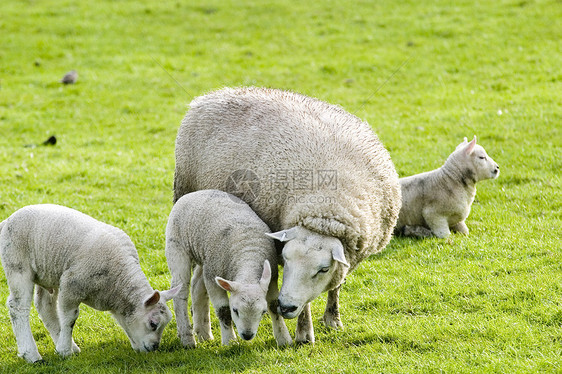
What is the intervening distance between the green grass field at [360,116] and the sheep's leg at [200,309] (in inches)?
13.2

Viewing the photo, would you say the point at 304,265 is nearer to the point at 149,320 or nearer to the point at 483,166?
the point at 149,320

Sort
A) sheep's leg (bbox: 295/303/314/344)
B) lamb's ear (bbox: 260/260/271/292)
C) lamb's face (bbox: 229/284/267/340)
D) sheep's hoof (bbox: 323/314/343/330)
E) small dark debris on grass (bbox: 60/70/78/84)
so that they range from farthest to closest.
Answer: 1. small dark debris on grass (bbox: 60/70/78/84)
2. sheep's hoof (bbox: 323/314/343/330)
3. sheep's leg (bbox: 295/303/314/344)
4. lamb's ear (bbox: 260/260/271/292)
5. lamb's face (bbox: 229/284/267/340)

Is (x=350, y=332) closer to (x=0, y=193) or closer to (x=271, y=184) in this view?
(x=271, y=184)

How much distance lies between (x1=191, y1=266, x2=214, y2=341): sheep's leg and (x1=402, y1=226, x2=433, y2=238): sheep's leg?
140 inches

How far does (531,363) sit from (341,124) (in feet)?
9.97

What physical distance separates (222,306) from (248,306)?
0.70m

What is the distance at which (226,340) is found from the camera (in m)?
6.82

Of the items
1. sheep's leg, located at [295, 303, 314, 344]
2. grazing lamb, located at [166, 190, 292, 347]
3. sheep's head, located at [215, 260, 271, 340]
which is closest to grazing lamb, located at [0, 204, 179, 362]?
grazing lamb, located at [166, 190, 292, 347]

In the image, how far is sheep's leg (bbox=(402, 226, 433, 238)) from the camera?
967cm

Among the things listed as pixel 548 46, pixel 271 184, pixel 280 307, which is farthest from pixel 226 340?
pixel 548 46

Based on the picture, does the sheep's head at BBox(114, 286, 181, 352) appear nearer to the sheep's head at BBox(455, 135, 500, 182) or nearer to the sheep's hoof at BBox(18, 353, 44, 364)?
the sheep's hoof at BBox(18, 353, 44, 364)

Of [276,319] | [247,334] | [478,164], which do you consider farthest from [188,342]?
[478,164]

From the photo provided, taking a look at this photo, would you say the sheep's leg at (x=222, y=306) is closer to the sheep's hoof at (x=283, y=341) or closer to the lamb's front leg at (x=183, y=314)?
the lamb's front leg at (x=183, y=314)

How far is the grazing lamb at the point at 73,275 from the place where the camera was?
6.60m
